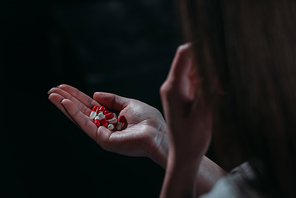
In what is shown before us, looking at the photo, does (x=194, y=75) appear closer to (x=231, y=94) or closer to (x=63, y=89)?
(x=231, y=94)

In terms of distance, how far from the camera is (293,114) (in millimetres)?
433

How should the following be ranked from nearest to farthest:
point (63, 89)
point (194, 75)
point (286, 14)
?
1. point (286, 14)
2. point (194, 75)
3. point (63, 89)

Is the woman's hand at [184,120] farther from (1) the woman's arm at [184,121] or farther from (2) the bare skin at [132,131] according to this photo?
(2) the bare skin at [132,131]

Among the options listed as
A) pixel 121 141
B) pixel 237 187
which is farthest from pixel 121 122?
pixel 237 187

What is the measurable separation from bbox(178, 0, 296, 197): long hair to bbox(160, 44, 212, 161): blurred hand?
4 cm

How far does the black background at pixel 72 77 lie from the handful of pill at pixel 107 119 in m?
0.24

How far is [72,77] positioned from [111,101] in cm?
28

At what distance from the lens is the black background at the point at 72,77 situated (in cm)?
112

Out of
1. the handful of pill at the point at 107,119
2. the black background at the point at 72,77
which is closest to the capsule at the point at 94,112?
the handful of pill at the point at 107,119

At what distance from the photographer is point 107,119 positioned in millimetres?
1036

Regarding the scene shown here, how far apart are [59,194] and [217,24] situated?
109 cm

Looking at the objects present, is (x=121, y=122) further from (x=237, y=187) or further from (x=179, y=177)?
(x=237, y=187)

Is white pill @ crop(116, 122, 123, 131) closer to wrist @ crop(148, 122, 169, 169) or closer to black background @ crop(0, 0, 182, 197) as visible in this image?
wrist @ crop(148, 122, 169, 169)

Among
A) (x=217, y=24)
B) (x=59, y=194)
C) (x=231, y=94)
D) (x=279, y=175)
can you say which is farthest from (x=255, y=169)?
(x=59, y=194)
